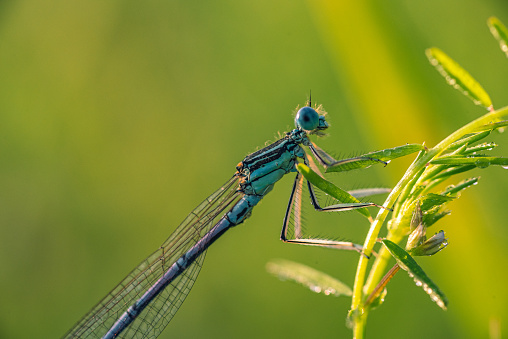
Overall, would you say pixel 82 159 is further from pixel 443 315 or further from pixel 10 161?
pixel 443 315

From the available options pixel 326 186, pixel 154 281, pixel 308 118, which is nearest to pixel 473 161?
pixel 326 186

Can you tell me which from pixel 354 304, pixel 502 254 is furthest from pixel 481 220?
pixel 354 304

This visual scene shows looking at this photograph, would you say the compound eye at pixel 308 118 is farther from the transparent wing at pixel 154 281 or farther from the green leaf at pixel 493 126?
the green leaf at pixel 493 126

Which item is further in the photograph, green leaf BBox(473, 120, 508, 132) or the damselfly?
the damselfly

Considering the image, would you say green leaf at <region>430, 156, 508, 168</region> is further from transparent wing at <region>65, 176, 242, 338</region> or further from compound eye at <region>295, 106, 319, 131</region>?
transparent wing at <region>65, 176, 242, 338</region>

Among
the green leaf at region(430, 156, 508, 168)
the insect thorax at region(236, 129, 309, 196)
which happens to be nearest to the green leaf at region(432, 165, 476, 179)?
the green leaf at region(430, 156, 508, 168)

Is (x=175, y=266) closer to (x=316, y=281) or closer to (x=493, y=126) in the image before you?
(x=316, y=281)
